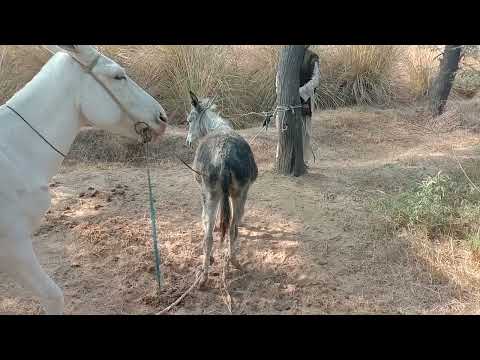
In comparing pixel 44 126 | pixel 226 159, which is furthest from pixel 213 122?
pixel 44 126

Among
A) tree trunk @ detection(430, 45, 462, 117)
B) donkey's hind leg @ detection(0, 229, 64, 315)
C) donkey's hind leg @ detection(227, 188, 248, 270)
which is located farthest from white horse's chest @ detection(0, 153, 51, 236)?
tree trunk @ detection(430, 45, 462, 117)

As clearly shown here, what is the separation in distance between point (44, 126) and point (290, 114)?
3.66 meters

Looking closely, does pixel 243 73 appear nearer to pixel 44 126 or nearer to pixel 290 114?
pixel 290 114

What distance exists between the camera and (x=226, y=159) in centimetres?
342

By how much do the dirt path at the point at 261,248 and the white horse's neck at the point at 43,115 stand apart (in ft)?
4.62

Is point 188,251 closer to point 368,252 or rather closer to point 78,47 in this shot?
point 368,252

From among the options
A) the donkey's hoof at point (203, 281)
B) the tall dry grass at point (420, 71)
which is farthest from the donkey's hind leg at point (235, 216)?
the tall dry grass at point (420, 71)

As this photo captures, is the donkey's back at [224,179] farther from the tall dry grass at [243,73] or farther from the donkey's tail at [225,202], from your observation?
the tall dry grass at [243,73]

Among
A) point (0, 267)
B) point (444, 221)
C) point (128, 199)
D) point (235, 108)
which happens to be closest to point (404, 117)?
point (235, 108)

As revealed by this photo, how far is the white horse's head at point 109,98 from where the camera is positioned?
8.39 ft

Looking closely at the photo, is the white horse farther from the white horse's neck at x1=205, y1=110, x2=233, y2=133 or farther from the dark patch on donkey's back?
the white horse's neck at x1=205, y1=110, x2=233, y2=133

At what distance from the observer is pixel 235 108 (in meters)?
8.61

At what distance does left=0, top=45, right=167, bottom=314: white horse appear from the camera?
2.39 m

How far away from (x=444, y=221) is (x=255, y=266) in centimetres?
197
